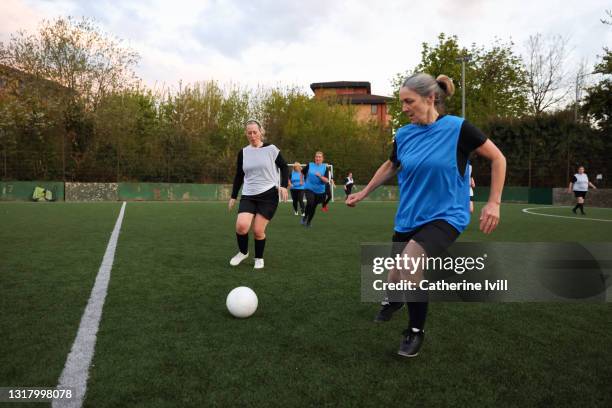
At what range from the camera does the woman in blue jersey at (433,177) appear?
312 centimetres

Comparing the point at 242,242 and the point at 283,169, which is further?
the point at 283,169

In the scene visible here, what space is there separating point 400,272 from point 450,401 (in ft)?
3.10

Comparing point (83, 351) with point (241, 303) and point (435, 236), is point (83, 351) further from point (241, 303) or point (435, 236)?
point (435, 236)

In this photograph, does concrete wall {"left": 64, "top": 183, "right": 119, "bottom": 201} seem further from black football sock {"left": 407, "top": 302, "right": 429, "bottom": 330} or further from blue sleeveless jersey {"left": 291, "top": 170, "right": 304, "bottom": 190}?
black football sock {"left": 407, "top": 302, "right": 429, "bottom": 330}

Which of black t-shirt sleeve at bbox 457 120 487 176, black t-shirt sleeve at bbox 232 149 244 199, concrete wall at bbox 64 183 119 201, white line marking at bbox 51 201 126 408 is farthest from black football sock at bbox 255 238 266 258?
concrete wall at bbox 64 183 119 201

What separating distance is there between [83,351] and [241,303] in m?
1.26

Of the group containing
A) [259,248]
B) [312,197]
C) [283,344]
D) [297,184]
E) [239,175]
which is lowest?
[283,344]

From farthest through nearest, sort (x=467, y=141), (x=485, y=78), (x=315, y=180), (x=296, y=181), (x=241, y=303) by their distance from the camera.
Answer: (x=485, y=78) < (x=296, y=181) < (x=315, y=180) < (x=241, y=303) < (x=467, y=141)

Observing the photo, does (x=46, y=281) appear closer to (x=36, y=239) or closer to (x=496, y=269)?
(x=36, y=239)

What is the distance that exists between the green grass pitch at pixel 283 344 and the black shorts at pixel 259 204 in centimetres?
78

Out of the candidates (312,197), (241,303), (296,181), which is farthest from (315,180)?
(241,303)

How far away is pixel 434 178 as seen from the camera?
10.6ft

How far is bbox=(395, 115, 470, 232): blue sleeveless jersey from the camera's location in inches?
125

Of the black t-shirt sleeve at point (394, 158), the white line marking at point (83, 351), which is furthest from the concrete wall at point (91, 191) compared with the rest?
the black t-shirt sleeve at point (394, 158)
